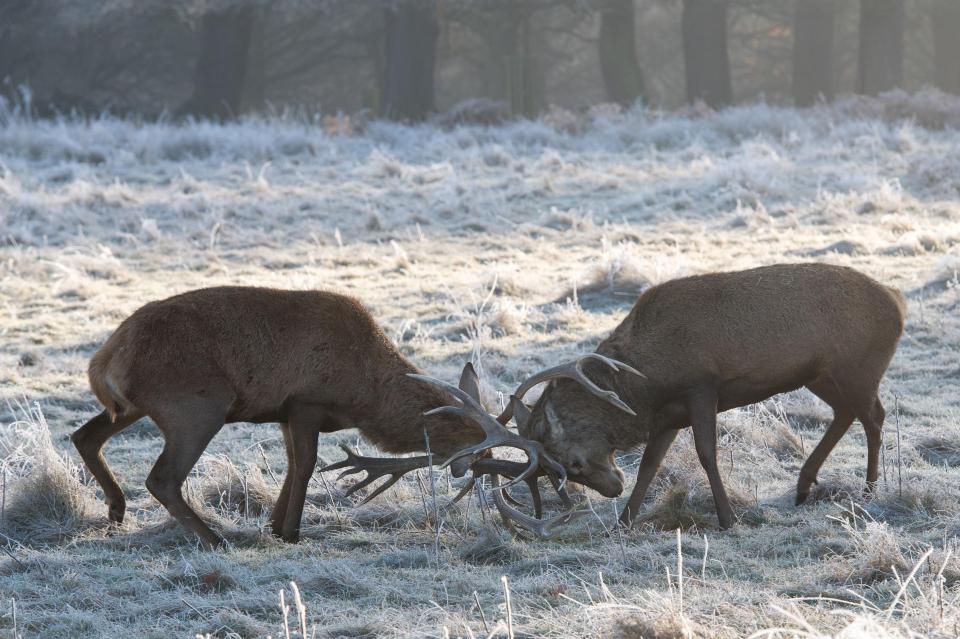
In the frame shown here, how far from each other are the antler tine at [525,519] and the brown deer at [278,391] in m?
0.05

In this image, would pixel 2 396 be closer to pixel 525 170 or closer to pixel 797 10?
pixel 525 170

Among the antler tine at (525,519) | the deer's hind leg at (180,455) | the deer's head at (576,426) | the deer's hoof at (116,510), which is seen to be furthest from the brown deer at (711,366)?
the deer's hoof at (116,510)

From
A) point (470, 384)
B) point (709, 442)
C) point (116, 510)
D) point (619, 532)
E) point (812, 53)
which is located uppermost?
point (812, 53)

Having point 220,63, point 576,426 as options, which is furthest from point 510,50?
point 576,426

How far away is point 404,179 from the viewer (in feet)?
63.0

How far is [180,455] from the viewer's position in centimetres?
652

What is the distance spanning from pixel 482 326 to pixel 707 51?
21.8 metres

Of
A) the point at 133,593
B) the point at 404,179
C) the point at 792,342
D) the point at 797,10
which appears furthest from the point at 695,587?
the point at 797,10

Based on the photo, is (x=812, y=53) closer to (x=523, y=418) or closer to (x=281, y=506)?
(x=523, y=418)

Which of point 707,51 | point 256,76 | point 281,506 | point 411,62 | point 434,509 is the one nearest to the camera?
point 434,509

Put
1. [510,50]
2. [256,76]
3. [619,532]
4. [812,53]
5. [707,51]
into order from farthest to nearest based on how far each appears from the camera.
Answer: [256,76]
[510,50]
[812,53]
[707,51]
[619,532]

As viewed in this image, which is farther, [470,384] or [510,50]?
[510,50]

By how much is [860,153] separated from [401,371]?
48.6ft

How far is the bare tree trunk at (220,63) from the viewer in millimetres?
31172
